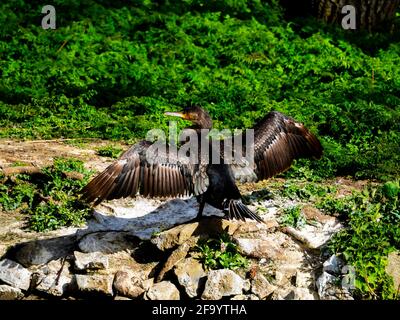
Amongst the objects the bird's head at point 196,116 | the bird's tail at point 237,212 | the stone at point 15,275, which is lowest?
the stone at point 15,275

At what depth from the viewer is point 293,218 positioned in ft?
25.2

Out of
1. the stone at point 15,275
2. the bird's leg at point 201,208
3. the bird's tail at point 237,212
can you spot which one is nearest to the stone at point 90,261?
the stone at point 15,275

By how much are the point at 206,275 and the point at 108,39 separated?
21.3ft

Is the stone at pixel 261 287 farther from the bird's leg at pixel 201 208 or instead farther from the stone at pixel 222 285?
the bird's leg at pixel 201 208

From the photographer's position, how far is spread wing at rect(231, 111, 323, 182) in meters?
7.65

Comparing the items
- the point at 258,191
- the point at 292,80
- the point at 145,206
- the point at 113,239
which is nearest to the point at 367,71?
the point at 292,80

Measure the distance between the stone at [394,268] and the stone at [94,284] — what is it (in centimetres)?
246

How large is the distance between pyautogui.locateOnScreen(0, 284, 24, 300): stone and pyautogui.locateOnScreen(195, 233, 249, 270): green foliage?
167 cm

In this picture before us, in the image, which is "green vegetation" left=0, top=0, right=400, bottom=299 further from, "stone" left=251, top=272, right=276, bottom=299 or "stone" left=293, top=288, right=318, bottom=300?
"stone" left=293, top=288, right=318, bottom=300

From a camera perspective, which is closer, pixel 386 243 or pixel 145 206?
pixel 386 243

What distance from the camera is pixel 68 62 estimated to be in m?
11.7

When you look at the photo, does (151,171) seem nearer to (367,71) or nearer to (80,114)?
(80,114)

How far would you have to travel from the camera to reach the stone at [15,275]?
7.12 m

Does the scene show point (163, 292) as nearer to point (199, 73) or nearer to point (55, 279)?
point (55, 279)
